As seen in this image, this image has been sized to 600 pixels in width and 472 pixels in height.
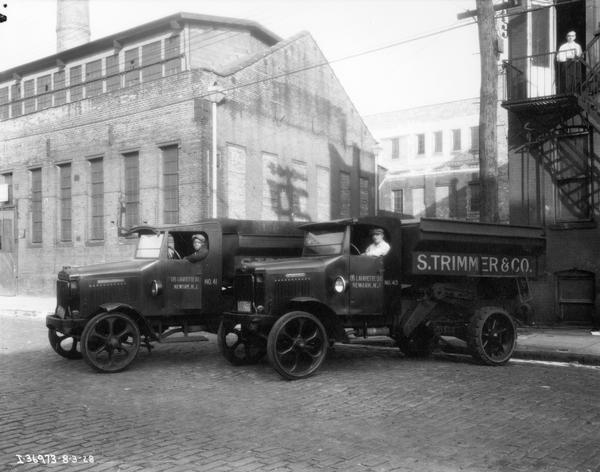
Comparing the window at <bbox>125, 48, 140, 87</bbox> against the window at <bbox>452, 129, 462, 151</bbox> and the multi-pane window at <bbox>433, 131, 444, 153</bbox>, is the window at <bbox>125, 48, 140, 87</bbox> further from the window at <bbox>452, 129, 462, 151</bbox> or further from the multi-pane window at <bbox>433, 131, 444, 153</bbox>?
the multi-pane window at <bbox>433, 131, 444, 153</bbox>

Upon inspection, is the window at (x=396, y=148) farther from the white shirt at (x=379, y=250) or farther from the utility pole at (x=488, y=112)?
the white shirt at (x=379, y=250)

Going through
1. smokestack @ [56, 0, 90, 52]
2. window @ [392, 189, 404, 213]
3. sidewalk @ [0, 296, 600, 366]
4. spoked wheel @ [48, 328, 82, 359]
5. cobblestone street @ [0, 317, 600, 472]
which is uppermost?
smokestack @ [56, 0, 90, 52]

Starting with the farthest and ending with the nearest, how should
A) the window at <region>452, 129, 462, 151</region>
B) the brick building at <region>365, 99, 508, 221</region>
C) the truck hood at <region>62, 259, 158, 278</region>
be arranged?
1. the window at <region>452, 129, 462, 151</region>
2. the brick building at <region>365, 99, 508, 221</region>
3. the truck hood at <region>62, 259, 158, 278</region>

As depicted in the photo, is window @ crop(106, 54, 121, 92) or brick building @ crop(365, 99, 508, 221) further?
brick building @ crop(365, 99, 508, 221)

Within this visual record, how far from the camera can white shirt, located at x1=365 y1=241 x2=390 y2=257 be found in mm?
9703

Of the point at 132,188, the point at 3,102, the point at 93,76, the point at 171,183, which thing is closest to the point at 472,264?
the point at 171,183

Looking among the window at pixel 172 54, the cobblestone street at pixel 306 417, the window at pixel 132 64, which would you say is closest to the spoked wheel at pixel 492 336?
the cobblestone street at pixel 306 417

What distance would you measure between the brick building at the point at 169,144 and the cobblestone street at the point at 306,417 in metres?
12.5

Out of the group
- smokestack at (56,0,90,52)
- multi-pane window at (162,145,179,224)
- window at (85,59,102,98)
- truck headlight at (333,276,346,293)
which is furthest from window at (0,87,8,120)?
truck headlight at (333,276,346,293)

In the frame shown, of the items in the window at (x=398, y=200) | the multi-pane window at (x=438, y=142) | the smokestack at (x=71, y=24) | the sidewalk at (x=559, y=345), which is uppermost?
the smokestack at (x=71, y=24)

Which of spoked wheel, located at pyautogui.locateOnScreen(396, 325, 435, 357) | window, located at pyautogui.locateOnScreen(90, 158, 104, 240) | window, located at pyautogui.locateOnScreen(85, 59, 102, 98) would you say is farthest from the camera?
window, located at pyautogui.locateOnScreen(85, 59, 102, 98)

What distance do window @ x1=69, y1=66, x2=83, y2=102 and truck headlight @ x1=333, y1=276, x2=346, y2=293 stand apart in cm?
2477

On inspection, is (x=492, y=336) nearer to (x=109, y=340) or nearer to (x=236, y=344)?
(x=236, y=344)

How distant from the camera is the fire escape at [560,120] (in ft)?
48.6
